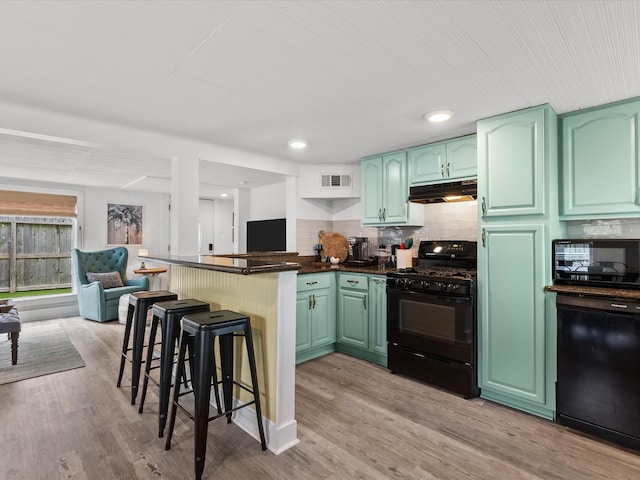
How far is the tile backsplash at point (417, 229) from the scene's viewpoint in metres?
3.32

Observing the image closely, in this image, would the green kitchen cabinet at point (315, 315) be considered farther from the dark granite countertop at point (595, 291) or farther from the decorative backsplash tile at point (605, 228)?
the decorative backsplash tile at point (605, 228)

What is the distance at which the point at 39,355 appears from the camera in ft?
11.8

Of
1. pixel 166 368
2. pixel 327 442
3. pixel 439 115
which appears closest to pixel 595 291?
pixel 439 115

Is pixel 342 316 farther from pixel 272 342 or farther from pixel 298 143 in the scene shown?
pixel 298 143

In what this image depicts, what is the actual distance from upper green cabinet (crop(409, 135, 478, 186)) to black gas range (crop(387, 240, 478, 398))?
2.14ft

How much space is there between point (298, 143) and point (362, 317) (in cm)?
183

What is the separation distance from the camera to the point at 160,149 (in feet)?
10.1

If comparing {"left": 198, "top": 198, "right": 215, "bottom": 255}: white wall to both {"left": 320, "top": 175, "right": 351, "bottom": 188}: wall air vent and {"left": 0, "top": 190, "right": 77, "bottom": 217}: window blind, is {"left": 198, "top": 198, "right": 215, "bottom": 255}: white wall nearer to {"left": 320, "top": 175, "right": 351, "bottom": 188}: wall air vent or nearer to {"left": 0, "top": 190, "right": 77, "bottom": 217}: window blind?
{"left": 0, "top": 190, "right": 77, "bottom": 217}: window blind

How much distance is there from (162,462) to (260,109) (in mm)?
2278

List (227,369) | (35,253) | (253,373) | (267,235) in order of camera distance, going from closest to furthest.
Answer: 1. (253,373)
2. (227,369)
3. (267,235)
4. (35,253)

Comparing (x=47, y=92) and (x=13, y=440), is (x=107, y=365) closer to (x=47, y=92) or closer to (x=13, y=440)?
(x=13, y=440)

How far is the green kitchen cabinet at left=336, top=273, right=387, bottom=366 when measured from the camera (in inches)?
131

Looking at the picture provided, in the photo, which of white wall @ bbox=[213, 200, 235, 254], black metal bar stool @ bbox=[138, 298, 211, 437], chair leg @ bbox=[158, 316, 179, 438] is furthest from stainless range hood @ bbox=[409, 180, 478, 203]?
white wall @ bbox=[213, 200, 235, 254]

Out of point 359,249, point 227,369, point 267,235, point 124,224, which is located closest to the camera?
point 227,369
